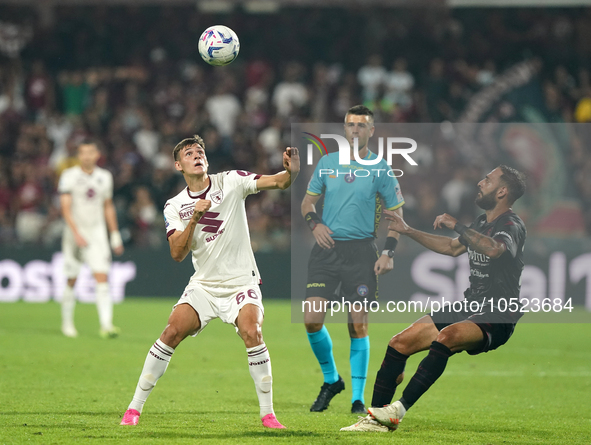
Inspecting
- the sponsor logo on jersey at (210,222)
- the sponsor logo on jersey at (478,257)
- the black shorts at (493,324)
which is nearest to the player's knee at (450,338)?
the black shorts at (493,324)

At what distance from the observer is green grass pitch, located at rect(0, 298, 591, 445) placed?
20.0 ft

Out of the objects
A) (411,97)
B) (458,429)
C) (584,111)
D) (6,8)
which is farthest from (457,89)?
(458,429)

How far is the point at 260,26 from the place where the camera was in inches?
850

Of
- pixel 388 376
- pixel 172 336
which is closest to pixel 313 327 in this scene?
pixel 388 376

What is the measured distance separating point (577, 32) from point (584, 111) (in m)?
3.42

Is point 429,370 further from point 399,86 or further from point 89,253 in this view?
point 399,86

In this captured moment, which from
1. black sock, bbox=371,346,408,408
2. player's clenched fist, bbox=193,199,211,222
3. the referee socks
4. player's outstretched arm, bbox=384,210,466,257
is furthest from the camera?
the referee socks

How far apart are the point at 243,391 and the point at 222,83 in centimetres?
1242

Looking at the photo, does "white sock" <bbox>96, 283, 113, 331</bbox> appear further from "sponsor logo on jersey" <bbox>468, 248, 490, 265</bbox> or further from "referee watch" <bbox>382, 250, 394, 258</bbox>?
"sponsor logo on jersey" <bbox>468, 248, 490, 265</bbox>

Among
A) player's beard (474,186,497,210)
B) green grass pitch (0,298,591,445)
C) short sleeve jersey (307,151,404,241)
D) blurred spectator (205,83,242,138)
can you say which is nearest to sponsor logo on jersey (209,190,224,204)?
short sleeve jersey (307,151,404,241)

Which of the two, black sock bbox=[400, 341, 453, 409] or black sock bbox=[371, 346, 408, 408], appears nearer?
black sock bbox=[400, 341, 453, 409]

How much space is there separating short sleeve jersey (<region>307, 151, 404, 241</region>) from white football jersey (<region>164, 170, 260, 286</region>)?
3.54ft

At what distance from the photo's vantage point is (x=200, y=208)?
5.99 meters

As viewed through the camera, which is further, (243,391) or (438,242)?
(243,391)
